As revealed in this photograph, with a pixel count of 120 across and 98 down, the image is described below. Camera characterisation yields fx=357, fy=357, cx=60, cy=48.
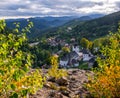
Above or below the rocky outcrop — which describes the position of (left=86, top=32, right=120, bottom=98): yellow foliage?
above

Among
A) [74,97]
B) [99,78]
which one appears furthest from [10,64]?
[74,97]

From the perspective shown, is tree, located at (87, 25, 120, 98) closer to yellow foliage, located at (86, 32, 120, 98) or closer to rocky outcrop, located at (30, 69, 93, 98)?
yellow foliage, located at (86, 32, 120, 98)

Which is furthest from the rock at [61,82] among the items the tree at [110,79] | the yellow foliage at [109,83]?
the yellow foliage at [109,83]

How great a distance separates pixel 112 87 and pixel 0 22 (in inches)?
503

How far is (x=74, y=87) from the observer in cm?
3684

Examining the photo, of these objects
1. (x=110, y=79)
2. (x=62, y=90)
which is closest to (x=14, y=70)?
(x=110, y=79)

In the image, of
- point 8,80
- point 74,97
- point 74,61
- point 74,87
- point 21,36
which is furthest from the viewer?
point 74,61

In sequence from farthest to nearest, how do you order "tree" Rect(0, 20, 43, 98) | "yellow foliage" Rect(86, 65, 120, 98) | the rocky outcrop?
the rocky outcrop < "yellow foliage" Rect(86, 65, 120, 98) < "tree" Rect(0, 20, 43, 98)

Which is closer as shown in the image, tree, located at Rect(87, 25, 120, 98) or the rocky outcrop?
tree, located at Rect(87, 25, 120, 98)

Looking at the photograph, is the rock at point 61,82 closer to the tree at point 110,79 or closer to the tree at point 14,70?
the tree at point 110,79

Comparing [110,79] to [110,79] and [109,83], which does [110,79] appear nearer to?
[110,79]

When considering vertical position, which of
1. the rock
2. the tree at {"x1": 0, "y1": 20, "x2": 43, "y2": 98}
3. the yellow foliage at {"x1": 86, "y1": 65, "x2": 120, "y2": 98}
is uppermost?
the tree at {"x1": 0, "y1": 20, "x2": 43, "y2": 98}

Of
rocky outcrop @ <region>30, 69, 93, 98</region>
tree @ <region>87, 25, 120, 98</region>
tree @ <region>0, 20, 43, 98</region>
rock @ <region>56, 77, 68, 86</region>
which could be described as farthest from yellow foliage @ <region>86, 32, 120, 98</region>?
tree @ <region>0, 20, 43, 98</region>

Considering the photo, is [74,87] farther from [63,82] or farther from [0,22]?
[0,22]
